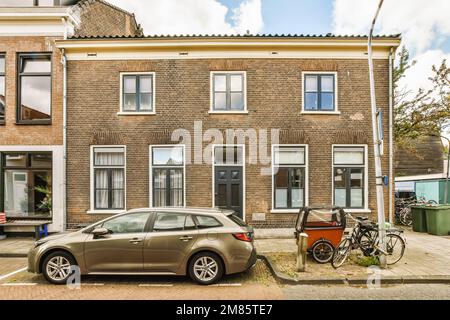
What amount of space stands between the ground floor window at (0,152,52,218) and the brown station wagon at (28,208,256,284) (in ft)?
20.2

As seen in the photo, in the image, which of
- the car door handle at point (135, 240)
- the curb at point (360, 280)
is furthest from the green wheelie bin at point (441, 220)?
the car door handle at point (135, 240)

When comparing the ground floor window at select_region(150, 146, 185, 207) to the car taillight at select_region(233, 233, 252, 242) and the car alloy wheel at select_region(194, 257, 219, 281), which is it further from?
the car taillight at select_region(233, 233, 252, 242)

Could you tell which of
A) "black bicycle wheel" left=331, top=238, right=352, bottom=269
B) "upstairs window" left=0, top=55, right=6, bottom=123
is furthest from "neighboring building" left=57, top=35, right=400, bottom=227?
"black bicycle wheel" left=331, top=238, right=352, bottom=269

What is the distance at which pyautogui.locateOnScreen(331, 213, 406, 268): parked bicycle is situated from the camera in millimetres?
7598

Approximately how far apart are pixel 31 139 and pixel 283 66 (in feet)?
32.7

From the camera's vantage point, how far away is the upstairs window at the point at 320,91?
39.7 ft

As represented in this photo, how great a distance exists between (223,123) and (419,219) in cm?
843

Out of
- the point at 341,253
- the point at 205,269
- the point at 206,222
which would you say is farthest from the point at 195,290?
the point at 341,253

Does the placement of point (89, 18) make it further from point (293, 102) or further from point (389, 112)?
point (389, 112)

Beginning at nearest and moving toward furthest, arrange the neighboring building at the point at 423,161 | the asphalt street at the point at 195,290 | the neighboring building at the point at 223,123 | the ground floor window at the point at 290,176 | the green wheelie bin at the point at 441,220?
the asphalt street at the point at 195,290 → the green wheelie bin at the point at 441,220 → the neighboring building at the point at 223,123 → the ground floor window at the point at 290,176 → the neighboring building at the point at 423,161

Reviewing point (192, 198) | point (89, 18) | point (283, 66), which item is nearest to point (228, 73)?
point (283, 66)

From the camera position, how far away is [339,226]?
810 centimetres

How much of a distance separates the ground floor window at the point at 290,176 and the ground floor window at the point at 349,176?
4.08 ft

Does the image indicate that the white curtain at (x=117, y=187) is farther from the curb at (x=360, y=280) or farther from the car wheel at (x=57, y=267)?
the curb at (x=360, y=280)
